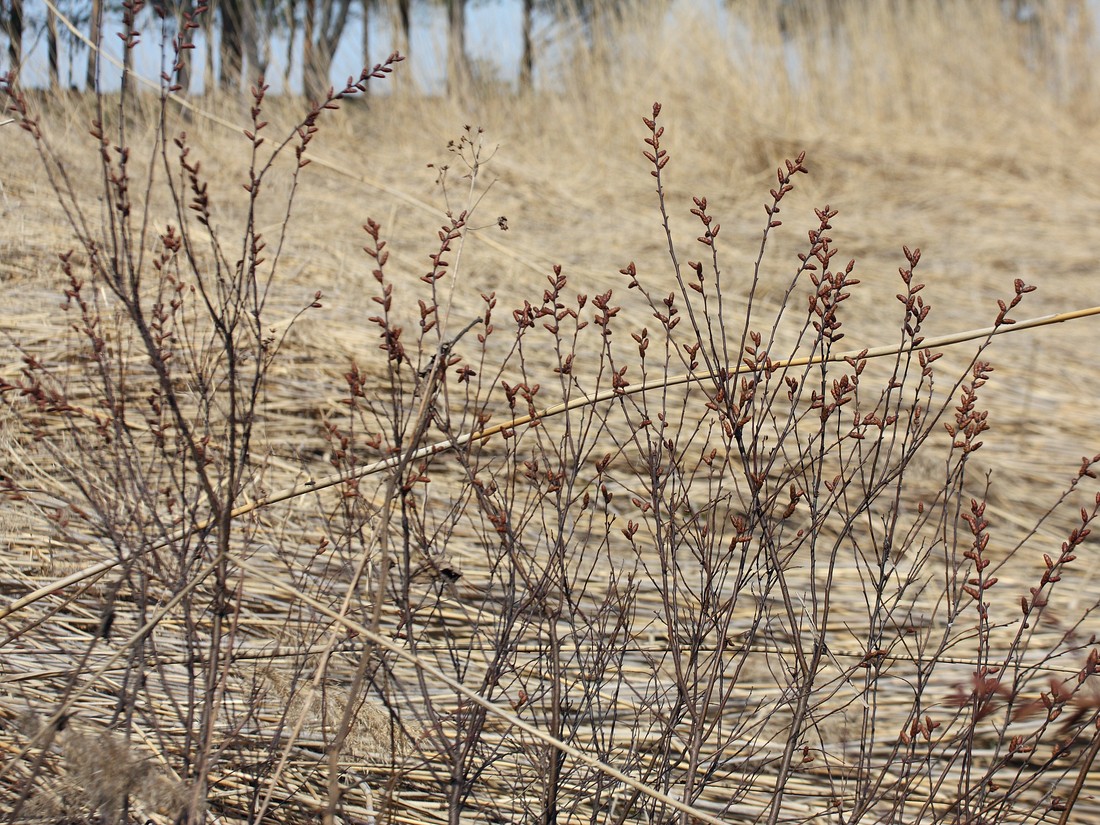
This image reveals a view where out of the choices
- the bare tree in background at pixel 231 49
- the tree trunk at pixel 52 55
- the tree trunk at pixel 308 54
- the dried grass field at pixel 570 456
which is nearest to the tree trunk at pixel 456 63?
the dried grass field at pixel 570 456

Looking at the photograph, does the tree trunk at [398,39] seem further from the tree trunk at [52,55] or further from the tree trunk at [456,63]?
the tree trunk at [52,55]

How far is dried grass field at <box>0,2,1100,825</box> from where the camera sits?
1258 mm

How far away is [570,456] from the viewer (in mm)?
2439

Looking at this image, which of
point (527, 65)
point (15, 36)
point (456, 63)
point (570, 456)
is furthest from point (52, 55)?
point (527, 65)

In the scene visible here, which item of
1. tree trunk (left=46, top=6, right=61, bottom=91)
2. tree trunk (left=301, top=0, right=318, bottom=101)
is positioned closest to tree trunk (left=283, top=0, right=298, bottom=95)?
tree trunk (left=301, top=0, right=318, bottom=101)

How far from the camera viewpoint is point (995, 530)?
2.52 meters

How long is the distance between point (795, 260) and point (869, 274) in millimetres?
354

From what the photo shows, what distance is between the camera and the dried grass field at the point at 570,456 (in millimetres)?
1258

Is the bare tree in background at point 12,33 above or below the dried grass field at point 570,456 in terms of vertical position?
above

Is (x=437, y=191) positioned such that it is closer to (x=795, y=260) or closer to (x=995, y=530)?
(x=795, y=260)

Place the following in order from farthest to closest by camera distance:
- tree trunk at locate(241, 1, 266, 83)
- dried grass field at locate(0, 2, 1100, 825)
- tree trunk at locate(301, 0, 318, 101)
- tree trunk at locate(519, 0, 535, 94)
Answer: tree trunk at locate(519, 0, 535, 94) → tree trunk at locate(301, 0, 318, 101) → tree trunk at locate(241, 1, 266, 83) → dried grass field at locate(0, 2, 1100, 825)

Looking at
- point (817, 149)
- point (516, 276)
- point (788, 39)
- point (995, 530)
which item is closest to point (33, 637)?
point (995, 530)

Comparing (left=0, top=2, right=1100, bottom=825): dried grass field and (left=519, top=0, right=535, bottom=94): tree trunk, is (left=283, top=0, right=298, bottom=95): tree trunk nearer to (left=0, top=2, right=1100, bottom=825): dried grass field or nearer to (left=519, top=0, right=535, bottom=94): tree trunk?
(left=0, top=2, right=1100, bottom=825): dried grass field

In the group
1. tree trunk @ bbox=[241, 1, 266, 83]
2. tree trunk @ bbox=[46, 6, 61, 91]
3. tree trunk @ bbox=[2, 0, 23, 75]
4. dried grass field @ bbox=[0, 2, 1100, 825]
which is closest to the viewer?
dried grass field @ bbox=[0, 2, 1100, 825]
